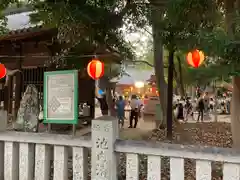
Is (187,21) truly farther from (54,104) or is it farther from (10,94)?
(10,94)

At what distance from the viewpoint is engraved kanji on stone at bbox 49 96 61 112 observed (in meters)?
4.07

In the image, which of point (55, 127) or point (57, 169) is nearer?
point (57, 169)

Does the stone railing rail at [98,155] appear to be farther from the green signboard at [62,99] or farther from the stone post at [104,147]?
the green signboard at [62,99]

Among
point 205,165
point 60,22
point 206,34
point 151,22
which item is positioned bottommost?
point 205,165

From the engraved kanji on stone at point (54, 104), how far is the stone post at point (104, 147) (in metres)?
1.23

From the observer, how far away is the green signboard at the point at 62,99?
3980 millimetres

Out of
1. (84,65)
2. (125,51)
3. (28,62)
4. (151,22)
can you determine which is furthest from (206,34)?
(28,62)

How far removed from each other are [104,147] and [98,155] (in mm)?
111

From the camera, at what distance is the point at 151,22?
6.51 metres

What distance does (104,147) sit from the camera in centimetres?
296

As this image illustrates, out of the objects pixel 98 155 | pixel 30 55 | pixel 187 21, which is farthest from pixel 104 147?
pixel 30 55

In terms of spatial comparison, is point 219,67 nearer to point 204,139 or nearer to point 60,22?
point 60,22

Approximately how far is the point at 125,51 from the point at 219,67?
5.28 metres

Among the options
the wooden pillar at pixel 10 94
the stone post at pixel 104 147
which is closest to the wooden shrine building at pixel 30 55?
the wooden pillar at pixel 10 94
